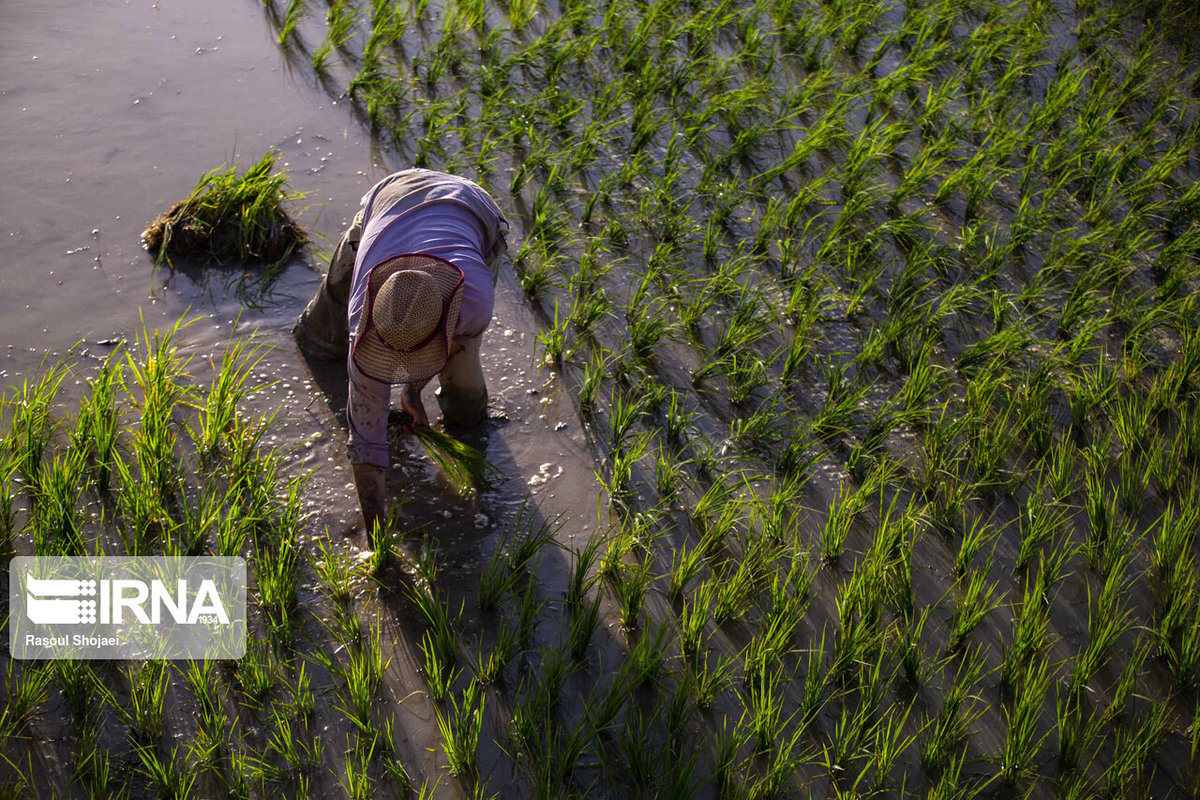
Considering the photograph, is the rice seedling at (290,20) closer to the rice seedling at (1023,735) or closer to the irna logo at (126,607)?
the irna logo at (126,607)

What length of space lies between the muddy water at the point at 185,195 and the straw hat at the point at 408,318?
723 millimetres

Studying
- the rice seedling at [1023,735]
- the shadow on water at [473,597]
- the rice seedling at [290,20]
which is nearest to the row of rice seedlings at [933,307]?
the rice seedling at [1023,735]

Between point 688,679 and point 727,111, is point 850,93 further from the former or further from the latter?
point 688,679

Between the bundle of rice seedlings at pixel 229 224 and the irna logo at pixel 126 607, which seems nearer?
the irna logo at pixel 126 607

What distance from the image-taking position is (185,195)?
4270mm

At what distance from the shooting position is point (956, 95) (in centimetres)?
548

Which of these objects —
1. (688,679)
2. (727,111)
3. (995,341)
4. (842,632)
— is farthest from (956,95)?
(688,679)

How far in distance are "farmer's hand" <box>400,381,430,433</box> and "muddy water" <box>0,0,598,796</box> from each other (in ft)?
0.70

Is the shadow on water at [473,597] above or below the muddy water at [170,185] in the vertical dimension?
below

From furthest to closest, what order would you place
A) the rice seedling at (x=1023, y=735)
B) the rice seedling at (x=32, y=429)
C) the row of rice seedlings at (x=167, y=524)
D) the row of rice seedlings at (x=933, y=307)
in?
the row of rice seedlings at (x=933, y=307)
the rice seedling at (x=32, y=429)
the rice seedling at (x=1023, y=735)
the row of rice seedlings at (x=167, y=524)

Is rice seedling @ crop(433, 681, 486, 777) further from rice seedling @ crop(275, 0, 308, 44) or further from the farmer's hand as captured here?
rice seedling @ crop(275, 0, 308, 44)

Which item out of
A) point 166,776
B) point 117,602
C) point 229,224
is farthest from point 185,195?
point 166,776

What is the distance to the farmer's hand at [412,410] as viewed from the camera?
3164mm

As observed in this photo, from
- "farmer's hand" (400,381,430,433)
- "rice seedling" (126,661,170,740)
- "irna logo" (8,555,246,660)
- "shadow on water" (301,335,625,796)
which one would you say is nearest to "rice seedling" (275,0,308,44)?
"shadow on water" (301,335,625,796)
